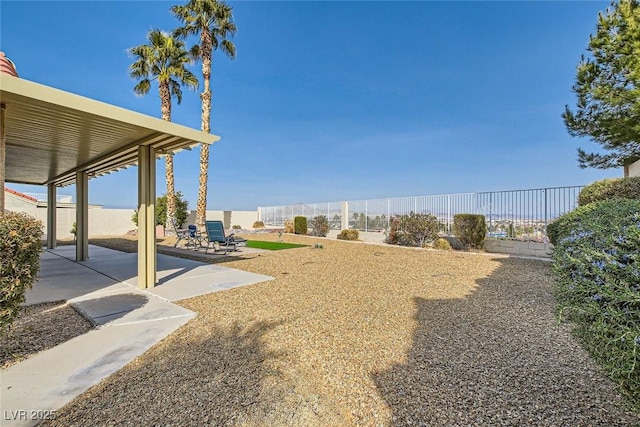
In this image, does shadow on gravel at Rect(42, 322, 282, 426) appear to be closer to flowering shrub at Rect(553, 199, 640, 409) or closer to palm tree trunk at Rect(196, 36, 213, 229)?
flowering shrub at Rect(553, 199, 640, 409)

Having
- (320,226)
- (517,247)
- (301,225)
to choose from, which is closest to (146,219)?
(517,247)

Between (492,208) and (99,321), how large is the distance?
41.7ft

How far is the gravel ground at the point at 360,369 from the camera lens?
216 cm

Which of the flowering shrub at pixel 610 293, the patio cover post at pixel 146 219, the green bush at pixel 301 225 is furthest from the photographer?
the green bush at pixel 301 225

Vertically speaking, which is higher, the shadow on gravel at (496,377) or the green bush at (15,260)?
the green bush at (15,260)

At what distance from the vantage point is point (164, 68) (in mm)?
16141

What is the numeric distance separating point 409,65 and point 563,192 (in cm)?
1064

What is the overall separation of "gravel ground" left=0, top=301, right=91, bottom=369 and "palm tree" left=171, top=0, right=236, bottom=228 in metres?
12.0

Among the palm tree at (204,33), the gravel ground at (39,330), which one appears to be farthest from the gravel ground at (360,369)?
the palm tree at (204,33)

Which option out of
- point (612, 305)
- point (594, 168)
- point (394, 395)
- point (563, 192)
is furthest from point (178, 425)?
point (594, 168)

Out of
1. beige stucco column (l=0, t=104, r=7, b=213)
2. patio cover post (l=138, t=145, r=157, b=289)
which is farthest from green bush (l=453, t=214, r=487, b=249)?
beige stucco column (l=0, t=104, r=7, b=213)

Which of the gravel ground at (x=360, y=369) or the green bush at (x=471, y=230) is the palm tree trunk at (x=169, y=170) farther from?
the green bush at (x=471, y=230)

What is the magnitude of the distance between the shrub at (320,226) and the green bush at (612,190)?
13117mm

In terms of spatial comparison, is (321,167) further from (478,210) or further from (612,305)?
(612,305)
